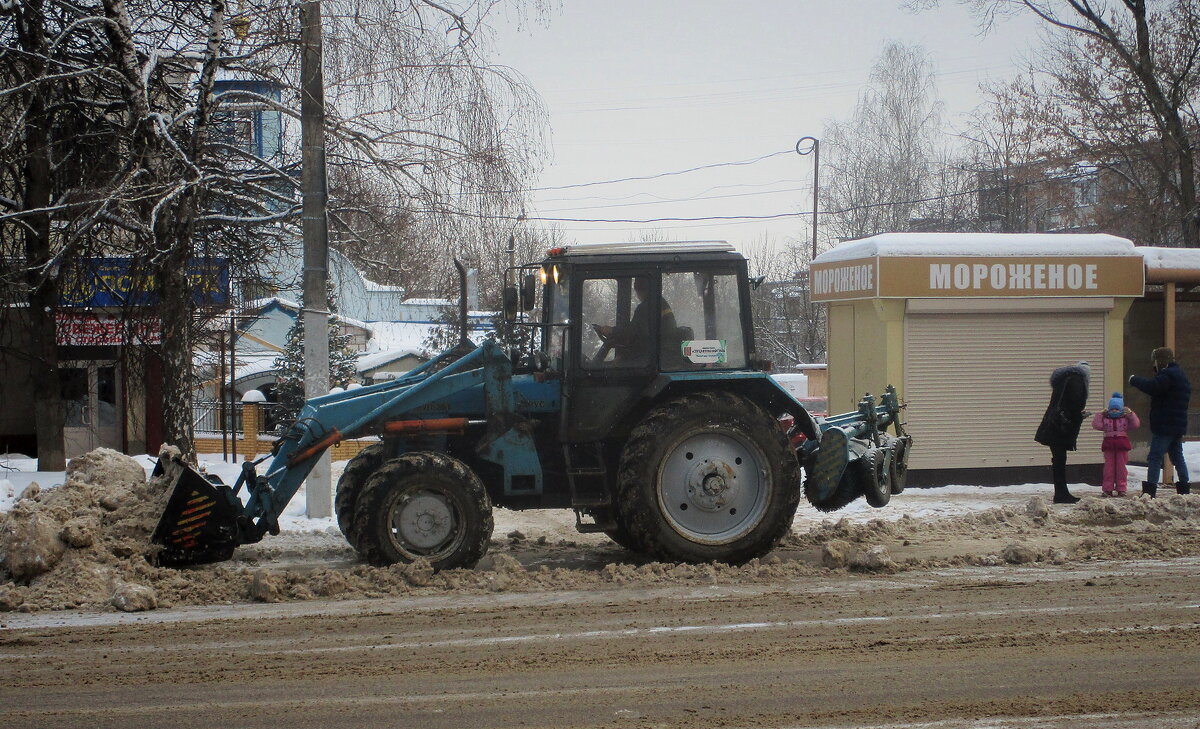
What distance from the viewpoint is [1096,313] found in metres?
14.2

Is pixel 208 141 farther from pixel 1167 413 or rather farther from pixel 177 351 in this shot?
pixel 1167 413

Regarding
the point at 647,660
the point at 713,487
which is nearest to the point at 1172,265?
the point at 713,487

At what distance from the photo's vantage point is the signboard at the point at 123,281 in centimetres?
1128

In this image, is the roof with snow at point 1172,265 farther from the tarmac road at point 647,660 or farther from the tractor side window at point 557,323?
the tractor side window at point 557,323

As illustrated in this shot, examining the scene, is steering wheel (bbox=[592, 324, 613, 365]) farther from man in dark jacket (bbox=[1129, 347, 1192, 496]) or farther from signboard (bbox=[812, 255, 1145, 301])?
man in dark jacket (bbox=[1129, 347, 1192, 496])

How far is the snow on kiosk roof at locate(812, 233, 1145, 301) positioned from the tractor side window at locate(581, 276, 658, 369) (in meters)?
5.96

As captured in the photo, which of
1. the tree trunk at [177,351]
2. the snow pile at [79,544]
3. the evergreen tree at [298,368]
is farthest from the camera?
the evergreen tree at [298,368]

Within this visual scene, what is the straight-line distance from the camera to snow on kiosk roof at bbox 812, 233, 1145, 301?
1373 cm

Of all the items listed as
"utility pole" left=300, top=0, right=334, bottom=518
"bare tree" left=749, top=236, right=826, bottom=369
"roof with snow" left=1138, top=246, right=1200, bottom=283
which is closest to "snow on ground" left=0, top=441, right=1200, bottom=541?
"utility pole" left=300, top=0, right=334, bottom=518

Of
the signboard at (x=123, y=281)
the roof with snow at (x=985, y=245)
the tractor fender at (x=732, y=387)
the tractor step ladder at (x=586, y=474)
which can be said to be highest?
the roof with snow at (x=985, y=245)

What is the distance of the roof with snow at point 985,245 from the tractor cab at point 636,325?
568 cm

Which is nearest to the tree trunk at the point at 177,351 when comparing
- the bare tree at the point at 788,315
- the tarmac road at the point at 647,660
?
the tarmac road at the point at 647,660

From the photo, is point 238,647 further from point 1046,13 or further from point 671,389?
point 1046,13

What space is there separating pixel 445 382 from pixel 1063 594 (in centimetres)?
458
